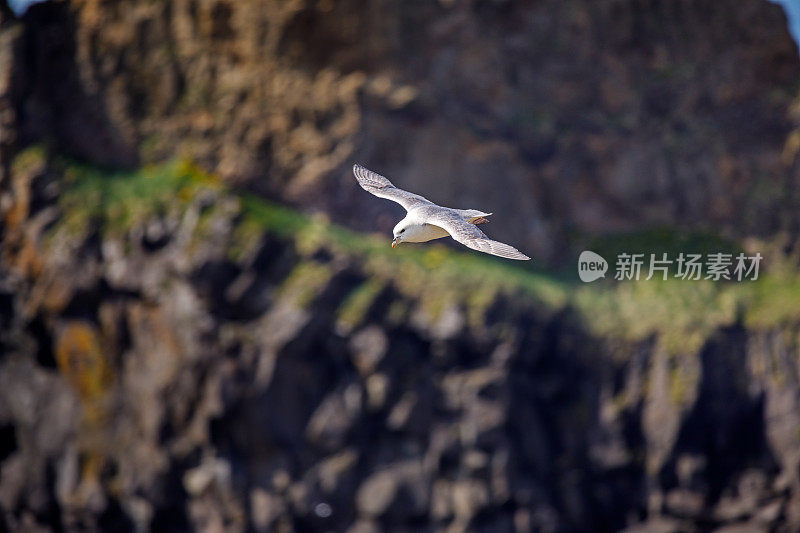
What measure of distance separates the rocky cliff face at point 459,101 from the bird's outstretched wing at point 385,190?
11.3 metres

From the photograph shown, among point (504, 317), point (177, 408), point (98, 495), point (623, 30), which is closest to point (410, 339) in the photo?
point (504, 317)

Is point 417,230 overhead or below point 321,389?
overhead

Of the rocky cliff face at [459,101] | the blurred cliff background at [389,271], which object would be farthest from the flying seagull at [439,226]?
the rocky cliff face at [459,101]

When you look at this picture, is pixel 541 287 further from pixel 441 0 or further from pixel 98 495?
pixel 98 495

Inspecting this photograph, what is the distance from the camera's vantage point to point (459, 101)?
2456cm

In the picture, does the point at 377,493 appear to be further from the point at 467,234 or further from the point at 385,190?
the point at 467,234

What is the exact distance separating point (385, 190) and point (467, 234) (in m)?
2.99

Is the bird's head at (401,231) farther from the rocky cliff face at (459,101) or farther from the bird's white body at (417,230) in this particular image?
the rocky cliff face at (459,101)

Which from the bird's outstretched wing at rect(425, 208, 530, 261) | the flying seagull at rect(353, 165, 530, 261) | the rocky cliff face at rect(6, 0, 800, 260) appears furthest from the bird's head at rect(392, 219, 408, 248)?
the rocky cliff face at rect(6, 0, 800, 260)

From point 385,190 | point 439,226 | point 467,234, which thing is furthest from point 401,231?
point 385,190

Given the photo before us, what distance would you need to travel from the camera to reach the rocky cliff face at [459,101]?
2288 centimetres

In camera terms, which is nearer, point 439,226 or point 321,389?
point 439,226

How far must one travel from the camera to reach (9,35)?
21719 millimetres

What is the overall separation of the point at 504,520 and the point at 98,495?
29.5 ft
